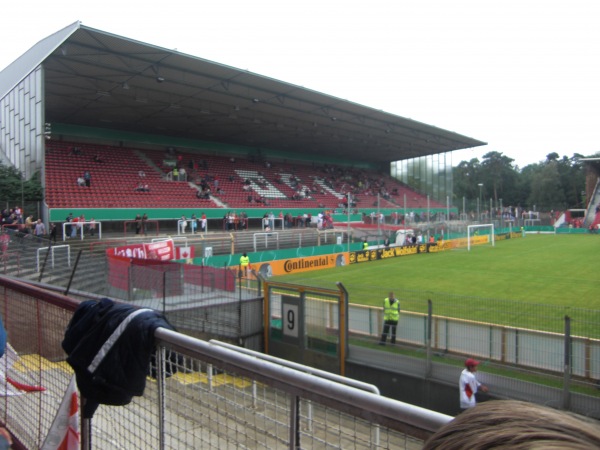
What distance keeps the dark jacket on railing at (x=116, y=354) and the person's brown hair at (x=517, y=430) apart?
1.66 meters

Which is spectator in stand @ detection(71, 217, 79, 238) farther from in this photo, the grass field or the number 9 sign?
the number 9 sign

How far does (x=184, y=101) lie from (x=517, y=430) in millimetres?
31778

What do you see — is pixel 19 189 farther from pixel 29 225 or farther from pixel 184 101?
pixel 184 101

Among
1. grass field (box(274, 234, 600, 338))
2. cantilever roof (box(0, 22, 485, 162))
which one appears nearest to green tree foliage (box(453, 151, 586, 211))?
cantilever roof (box(0, 22, 485, 162))

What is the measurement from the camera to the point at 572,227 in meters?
63.8

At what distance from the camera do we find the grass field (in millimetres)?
13328

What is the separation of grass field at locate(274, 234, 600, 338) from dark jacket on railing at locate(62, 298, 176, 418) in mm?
9529

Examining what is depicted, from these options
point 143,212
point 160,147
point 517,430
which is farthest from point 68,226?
point 517,430

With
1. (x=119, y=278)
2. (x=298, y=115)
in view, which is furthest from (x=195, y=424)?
(x=298, y=115)

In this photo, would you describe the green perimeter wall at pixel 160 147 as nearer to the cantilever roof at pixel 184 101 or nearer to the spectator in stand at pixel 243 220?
the cantilever roof at pixel 184 101

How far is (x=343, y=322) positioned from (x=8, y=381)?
8.02 meters

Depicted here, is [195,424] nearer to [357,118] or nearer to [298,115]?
[298,115]

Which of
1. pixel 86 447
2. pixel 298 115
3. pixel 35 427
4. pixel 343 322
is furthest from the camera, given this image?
pixel 298 115

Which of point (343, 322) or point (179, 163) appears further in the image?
point (179, 163)
